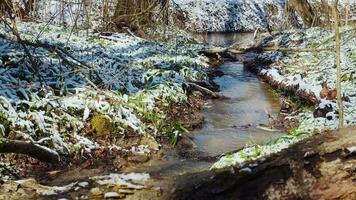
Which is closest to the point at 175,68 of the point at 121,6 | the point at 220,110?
the point at 220,110

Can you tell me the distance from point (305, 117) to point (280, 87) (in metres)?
2.86

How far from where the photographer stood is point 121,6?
13.1 m

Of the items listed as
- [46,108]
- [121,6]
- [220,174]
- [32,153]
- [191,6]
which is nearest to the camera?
[220,174]

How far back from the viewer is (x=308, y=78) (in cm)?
909

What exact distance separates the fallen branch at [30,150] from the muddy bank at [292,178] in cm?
236

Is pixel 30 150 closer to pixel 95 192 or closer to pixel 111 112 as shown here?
pixel 111 112

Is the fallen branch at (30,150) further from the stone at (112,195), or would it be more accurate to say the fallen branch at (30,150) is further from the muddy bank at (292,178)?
the muddy bank at (292,178)

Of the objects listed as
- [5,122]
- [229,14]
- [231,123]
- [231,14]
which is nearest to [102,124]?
[5,122]

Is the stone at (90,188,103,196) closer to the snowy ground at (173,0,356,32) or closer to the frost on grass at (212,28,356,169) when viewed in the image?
the frost on grass at (212,28,356,169)

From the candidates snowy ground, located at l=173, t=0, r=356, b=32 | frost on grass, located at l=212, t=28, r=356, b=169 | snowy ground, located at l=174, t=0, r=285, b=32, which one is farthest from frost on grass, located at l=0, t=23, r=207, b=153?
snowy ground, located at l=174, t=0, r=285, b=32

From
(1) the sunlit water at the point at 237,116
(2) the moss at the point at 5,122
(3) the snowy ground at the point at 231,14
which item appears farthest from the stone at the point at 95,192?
(3) the snowy ground at the point at 231,14

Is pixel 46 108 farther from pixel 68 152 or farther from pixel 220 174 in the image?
pixel 220 174

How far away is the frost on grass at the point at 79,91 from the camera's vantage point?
5355mm

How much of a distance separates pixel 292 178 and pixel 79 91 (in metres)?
4.69
